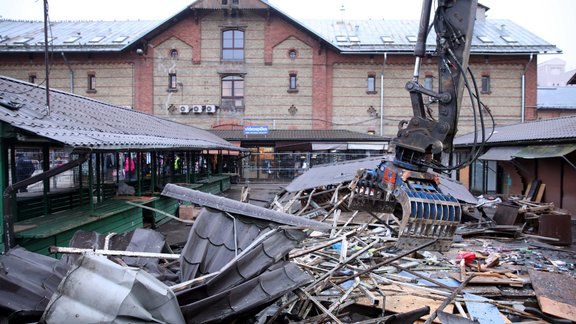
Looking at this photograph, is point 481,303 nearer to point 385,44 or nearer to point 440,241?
point 440,241

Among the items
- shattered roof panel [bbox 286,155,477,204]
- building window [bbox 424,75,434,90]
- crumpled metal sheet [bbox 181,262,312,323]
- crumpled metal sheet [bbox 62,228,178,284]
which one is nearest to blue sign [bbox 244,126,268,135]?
building window [bbox 424,75,434,90]

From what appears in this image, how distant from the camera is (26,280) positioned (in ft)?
14.6

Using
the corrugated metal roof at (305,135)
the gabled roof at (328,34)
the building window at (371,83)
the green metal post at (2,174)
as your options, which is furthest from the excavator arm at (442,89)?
the building window at (371,83)

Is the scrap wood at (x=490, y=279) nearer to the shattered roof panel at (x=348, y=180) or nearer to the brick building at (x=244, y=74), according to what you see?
the shattered roof panel at (x=348, y=180)

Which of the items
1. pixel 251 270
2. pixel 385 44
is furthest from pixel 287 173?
pixel 251 270

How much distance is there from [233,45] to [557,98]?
32669mm

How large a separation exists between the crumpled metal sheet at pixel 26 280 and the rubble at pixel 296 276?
12 mm

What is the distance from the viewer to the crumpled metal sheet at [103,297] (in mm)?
3545

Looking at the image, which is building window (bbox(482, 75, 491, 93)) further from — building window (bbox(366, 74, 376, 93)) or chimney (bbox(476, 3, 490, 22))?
chimney (bbox(476, 3, 490, 22))

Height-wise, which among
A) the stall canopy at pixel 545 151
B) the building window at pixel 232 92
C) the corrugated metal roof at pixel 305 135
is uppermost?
the building window at pixel 232 92

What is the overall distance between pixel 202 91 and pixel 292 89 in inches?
260

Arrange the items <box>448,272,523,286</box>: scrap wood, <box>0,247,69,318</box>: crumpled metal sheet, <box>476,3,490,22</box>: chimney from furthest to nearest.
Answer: <box>476,3,490,22</box>: chimney, <box>448,272,523,286</box>: scrap wood, <box>0,247,69,318</box>: crumpled metal sheet

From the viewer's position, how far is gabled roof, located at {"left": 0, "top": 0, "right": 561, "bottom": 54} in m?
29.6

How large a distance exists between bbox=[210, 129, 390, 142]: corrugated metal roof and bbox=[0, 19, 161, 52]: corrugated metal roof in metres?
9.52
